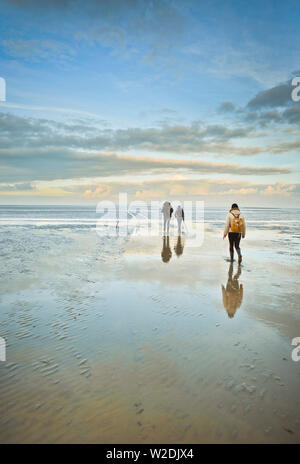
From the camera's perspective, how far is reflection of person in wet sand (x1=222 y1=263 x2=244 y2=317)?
6.94m

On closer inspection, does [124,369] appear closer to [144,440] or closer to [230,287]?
[144,440]

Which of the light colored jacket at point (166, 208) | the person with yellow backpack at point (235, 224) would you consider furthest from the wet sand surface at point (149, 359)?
the light colored jacket at point (166, 208)

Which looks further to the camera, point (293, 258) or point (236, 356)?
point (293, 258)

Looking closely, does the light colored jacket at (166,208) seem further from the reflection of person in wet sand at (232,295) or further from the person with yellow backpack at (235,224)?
the reflection of person in wet sand at (232,295)

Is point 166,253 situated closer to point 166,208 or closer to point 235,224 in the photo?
point 235,224

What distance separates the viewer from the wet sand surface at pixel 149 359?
3215 mm

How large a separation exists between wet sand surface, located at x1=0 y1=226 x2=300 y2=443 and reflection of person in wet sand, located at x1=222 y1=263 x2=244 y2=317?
0.10 ft

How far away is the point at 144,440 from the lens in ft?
9.92

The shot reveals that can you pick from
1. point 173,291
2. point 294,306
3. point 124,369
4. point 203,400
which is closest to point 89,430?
point 124,369

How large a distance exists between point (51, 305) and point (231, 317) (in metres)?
4.55

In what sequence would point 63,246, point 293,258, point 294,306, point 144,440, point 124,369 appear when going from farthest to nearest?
1. point 63,246
2. point 293,258
3. point 294,306
4. point 124,369
5. point 144,440

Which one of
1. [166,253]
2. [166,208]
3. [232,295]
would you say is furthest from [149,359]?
[166,208]

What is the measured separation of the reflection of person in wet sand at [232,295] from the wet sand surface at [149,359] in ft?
0.10

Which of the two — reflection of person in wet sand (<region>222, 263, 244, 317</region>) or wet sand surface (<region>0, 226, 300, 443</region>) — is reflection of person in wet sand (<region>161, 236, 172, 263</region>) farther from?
reflection of person in wet sand (<region>222, 263, 244, 317</region>)
